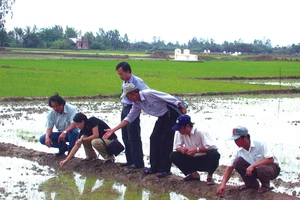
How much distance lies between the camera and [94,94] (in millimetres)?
17688

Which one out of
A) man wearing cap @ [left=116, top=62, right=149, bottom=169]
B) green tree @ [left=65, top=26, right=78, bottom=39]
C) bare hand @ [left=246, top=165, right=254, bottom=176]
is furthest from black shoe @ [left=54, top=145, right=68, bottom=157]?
green tree @ [left=65, top=26, right=78, bottom=39]

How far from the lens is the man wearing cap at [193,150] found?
5664 millimetres

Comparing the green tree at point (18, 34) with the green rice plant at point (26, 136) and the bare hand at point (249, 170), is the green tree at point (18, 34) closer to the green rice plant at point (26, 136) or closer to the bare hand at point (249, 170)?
the green rice plant at point (26, 136)

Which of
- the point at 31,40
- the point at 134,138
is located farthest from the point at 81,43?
the point at 134,138

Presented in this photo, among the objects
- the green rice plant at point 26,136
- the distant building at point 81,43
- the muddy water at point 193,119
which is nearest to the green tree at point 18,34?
the distant building at point 81,43

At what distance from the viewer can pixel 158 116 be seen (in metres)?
6.20

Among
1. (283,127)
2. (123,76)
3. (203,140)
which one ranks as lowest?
(283,127)

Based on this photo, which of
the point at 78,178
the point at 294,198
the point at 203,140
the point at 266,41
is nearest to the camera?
the point at 294,198

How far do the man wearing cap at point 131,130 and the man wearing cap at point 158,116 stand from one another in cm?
24

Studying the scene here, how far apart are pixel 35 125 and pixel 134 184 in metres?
5.28

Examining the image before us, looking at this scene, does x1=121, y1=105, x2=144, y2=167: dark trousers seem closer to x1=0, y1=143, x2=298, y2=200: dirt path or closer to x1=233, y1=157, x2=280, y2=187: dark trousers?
x1=0, y1=143, x2=298, y2=200: dirt path

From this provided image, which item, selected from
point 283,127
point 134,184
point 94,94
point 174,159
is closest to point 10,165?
point 134,184

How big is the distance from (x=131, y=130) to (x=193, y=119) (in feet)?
19.2

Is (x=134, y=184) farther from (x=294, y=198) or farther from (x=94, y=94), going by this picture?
(x=94, y=94)
